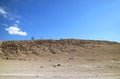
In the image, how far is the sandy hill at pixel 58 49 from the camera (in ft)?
152

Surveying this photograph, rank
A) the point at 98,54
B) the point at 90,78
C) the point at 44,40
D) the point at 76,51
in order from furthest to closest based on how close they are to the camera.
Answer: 1. the point at 44,40
2. the point at 76,51
3. the point at 98,54
4. the point at 90,78

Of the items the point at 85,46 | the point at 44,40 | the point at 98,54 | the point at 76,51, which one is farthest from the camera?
the point at 44,40

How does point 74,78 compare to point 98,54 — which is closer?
point 74,78

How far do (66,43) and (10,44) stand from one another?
13.9 m

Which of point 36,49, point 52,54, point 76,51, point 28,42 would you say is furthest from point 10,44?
point 76,51

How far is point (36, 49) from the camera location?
50.6 meters

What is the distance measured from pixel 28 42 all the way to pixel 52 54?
1044 centimetres

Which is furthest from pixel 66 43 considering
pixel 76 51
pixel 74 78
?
pixel 74 78

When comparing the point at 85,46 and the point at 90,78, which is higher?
the point at 85,46

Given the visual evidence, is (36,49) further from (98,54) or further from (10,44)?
(98,54)

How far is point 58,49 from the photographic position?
51.0m

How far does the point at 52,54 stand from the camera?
47.6 metres

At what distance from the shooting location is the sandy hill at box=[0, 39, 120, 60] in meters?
46.3

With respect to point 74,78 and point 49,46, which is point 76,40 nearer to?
point 49,46
